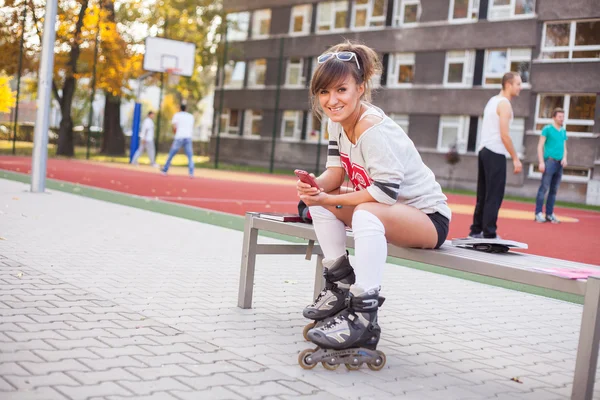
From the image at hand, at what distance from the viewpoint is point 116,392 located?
322cm

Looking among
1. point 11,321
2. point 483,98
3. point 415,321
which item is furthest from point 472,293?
point 483,98

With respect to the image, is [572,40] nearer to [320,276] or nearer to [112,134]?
[112,134]

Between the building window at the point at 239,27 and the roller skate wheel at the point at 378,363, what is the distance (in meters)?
42.6

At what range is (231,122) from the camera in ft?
155

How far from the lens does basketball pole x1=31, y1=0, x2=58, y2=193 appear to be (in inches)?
Result: 484

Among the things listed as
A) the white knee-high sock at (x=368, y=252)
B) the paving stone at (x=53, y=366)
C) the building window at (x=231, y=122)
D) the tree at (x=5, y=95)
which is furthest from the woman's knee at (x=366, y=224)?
the building window at (x=231, y=122)

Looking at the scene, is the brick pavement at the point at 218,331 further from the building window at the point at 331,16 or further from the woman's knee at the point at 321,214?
the building window at the point at 331,16

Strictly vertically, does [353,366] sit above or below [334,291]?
below

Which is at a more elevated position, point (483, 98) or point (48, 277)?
point (483, 98)

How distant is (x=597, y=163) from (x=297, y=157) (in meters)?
16.4

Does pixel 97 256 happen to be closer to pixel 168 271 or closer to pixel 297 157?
pixel 168 271

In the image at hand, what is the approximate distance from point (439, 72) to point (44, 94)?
25.6 metres

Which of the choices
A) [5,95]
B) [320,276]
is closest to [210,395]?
[320,276]

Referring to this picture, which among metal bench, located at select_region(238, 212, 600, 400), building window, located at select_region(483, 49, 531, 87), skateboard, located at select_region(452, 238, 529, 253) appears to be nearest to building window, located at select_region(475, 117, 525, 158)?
building window, located at select_region(483, 49, 531, 87)
